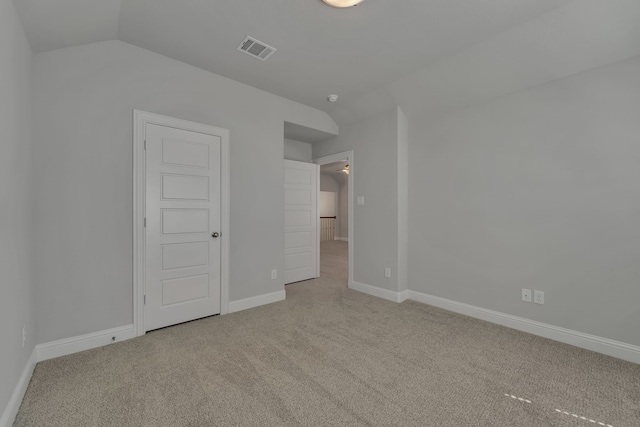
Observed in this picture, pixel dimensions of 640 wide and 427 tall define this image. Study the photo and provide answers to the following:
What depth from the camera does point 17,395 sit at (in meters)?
1.70

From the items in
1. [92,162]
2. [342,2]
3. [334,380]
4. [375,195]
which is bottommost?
[334,380]

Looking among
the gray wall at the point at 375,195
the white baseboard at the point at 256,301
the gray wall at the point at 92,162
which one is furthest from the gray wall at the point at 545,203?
the gray wall at the point at 92,162

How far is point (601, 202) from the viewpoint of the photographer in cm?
244

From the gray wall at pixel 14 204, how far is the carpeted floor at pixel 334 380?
1.18ft

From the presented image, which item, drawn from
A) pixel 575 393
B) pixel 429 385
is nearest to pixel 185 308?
pixel 429 385

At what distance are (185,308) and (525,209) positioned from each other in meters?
3.74

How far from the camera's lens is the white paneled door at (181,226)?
9.18 ft

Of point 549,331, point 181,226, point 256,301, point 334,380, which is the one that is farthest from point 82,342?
point 549,331

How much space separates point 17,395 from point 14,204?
46.4 inches

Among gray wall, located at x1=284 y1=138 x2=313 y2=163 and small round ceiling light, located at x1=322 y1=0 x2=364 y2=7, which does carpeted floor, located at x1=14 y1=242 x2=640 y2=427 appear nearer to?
small round ceiling light, located at x1=322 y1=0 x2=364 y2=7

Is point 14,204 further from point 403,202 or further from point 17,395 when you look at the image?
point 403,202

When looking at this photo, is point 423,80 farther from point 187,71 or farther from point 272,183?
point 187,71

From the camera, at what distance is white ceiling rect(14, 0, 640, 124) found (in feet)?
6.97

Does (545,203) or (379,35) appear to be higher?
(379,35)
